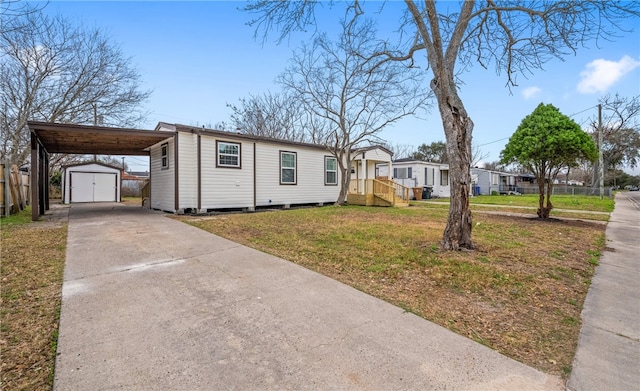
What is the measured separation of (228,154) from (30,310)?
351 inches

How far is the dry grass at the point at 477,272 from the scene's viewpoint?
2637mm

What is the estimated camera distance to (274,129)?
84.1 feet

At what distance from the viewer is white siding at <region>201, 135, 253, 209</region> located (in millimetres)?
10781

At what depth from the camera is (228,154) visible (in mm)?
11383

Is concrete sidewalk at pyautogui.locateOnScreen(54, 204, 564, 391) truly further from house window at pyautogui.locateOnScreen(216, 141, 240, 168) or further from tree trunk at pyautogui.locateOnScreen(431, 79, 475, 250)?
house window at pyautogui.locateOnScreen(216, 141, 240, 168)

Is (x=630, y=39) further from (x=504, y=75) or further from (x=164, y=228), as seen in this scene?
(x=164, y=228)

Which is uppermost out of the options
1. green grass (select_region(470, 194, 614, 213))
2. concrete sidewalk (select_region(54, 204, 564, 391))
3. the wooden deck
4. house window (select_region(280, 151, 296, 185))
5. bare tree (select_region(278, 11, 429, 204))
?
bare tree (select_region(278, 11, 429, 204))

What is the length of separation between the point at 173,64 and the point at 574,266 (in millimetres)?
15509

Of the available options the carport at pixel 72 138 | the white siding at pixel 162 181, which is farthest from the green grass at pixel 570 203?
the carport at pixel 72 138

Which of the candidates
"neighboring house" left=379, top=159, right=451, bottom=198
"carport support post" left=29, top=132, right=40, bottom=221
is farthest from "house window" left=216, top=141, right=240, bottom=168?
"neighboring house" left=379, top=159, right=451, bottom=198

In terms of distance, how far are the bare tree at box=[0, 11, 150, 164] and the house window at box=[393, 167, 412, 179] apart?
60.5 feet

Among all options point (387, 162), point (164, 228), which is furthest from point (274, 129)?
point (164, 228)

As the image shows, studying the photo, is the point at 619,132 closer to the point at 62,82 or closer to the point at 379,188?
the point at 379,188

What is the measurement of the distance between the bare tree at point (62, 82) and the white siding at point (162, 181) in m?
6.54
